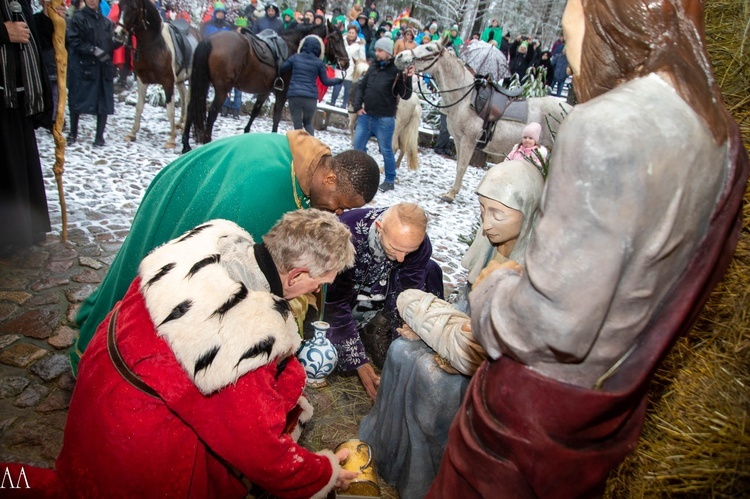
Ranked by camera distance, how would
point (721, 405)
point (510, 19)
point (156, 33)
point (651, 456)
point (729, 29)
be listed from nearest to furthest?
point (721, 405) < point (651, 456) < point (729, 29) < point (156, 33) < point (510, 19)

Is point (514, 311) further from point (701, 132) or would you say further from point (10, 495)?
point (10, 495)

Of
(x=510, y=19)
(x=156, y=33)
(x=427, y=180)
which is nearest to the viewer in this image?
(x=156, y=33)

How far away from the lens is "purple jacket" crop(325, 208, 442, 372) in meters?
3.04

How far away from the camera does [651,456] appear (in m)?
1.50

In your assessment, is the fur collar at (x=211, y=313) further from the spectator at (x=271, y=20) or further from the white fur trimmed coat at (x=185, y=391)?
the spectator at (x=271, y=20)

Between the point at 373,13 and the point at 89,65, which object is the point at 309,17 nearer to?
the point at 373,13

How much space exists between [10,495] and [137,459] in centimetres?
46

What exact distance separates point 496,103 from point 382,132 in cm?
201

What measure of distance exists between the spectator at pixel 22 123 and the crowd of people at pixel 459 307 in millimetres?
1812

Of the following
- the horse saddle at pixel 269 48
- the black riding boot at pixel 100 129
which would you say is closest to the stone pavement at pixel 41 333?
the black riding boot at pixel 100 129

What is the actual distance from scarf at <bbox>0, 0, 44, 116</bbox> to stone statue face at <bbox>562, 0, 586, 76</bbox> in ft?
13.1

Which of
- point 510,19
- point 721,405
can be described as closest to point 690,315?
point 721,405

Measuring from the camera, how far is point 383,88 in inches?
295

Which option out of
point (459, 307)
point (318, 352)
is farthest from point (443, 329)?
point (318, 352)
